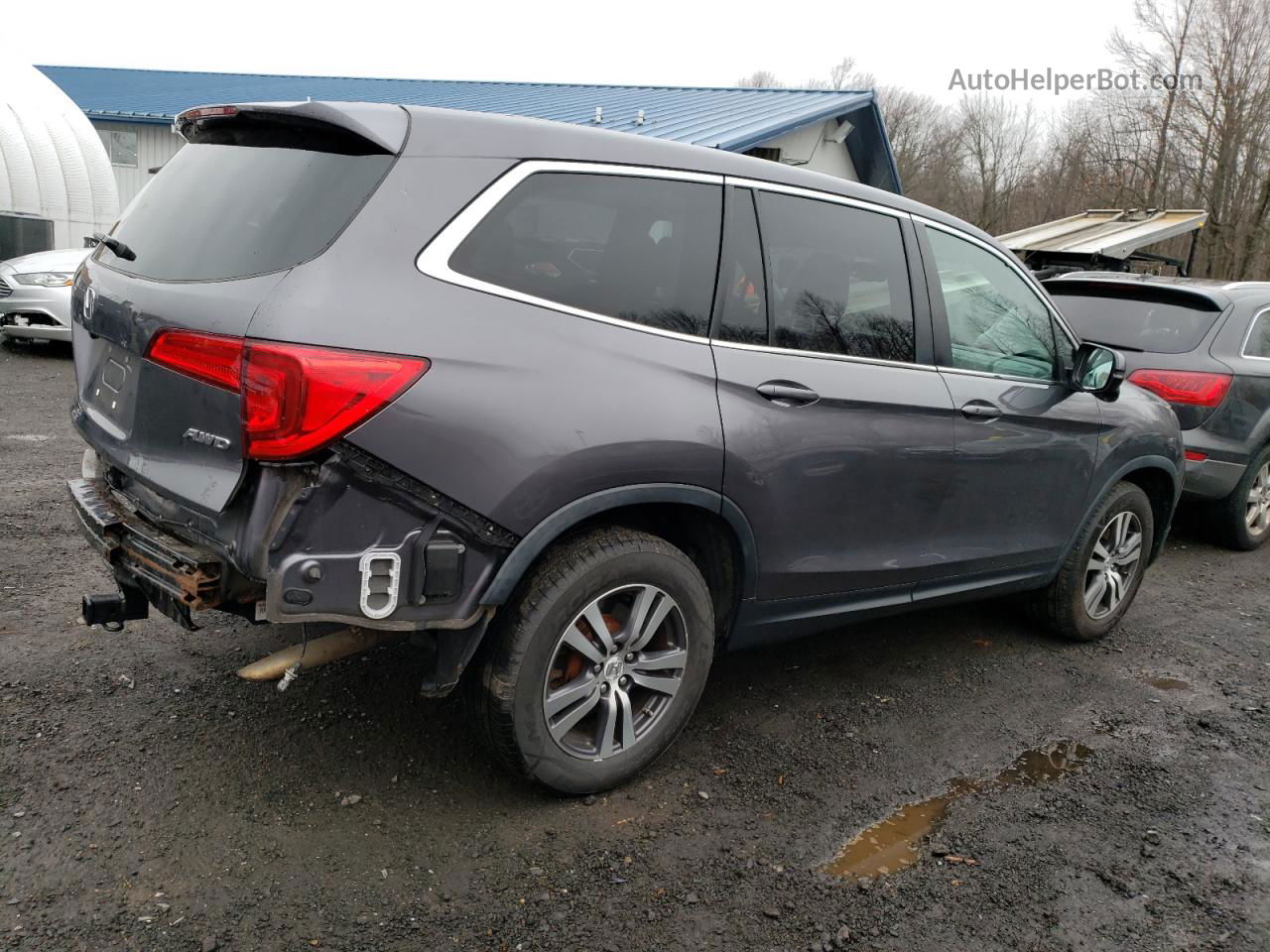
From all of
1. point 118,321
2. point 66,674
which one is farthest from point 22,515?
point 118,321

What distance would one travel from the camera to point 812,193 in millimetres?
3418

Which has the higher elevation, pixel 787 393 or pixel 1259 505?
pixel 787 393

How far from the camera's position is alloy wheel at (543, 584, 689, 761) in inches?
113

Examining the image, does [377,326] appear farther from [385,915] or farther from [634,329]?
[385,915]

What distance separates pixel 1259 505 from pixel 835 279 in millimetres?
4974

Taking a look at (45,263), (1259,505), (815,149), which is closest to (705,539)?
(1259,505)

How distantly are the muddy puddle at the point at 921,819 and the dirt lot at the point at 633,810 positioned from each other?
0.02m

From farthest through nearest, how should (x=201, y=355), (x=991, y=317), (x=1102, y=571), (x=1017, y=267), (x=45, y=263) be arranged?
(x=45, y=263), (x=1102, y=571), (x=1017, y=267), (x=991, y=317), (x=201, y=355)

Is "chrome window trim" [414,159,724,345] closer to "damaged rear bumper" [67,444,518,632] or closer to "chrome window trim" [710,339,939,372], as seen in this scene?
"chrome window trim" [710,339,939,372]

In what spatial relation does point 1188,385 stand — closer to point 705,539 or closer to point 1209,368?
point 1209,368

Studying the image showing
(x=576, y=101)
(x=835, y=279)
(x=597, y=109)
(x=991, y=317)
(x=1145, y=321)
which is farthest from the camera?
(x=576, y=101)

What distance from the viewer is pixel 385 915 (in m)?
2.49

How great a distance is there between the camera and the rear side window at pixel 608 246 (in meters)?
2.67

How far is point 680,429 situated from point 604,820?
1169mm
